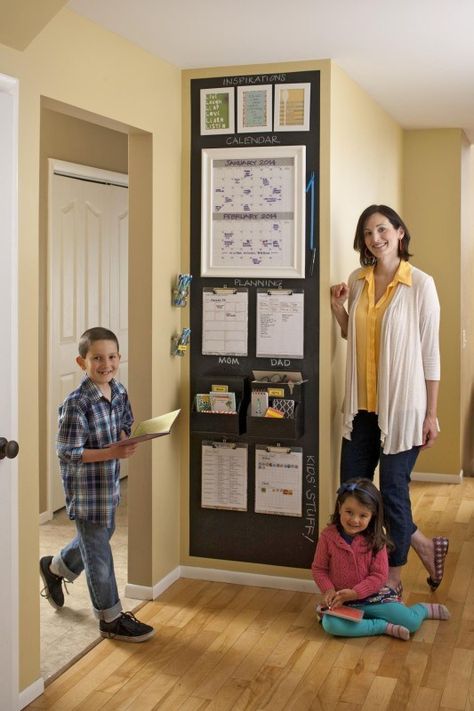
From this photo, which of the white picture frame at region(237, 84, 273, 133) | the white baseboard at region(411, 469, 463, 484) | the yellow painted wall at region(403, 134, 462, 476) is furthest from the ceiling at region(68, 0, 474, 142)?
the white baseboard at region(411, 469, 463, 484)

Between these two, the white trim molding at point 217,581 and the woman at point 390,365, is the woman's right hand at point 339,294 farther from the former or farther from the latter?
the white trim molding at point 217,581

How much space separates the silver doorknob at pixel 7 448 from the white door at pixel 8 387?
0.08 feet

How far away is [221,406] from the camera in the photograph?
4109 millimetres

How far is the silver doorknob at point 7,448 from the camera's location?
289 centimetres

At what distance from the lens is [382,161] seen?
5328mm

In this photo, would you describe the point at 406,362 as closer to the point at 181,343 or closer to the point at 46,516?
the point at 181,343

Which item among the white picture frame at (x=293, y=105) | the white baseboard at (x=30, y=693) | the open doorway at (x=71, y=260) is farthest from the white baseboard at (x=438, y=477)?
the white baseboard at (x=30, y=693)

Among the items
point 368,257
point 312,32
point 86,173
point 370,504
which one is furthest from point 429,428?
point 86,173

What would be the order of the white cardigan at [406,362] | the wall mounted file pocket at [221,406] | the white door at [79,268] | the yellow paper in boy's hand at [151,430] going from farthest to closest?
the white door at [79,268] → the wall mounted file pocket at [221,406] → the white cardigan at [406,362] → the yellow paper in boy's hand at [151,430]

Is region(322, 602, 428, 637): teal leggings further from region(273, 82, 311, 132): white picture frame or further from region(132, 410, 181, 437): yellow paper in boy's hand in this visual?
region(273, 82, 311, 132): white picture frame

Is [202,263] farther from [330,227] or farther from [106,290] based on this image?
[106,290]

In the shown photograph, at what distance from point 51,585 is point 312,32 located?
2483 millimetres

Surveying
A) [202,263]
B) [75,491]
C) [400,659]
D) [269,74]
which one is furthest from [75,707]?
[269,74]

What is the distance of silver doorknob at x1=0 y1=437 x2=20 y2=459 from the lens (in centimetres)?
289
